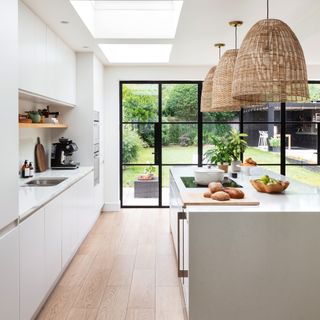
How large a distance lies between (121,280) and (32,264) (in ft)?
3.84

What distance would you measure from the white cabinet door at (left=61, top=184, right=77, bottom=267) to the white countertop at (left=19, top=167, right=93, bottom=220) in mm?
104

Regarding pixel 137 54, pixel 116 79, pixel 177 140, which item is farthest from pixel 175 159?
pixel 137 54

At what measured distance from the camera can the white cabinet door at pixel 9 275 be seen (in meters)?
2.19

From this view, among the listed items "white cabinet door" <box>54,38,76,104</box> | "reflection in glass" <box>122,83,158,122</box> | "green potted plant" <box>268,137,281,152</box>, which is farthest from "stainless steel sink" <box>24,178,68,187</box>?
"green potted plant" <box>268,137,281,152</box>

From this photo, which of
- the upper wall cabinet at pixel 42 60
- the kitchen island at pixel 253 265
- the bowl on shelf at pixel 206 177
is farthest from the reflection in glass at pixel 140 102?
the kitchen island at pixel 253 265

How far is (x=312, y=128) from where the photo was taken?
23.4ft

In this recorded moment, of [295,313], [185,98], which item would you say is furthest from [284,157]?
[295,313]

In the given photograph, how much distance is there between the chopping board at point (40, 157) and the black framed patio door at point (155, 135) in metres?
2.07

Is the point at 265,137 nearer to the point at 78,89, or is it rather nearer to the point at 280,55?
the point at 78,89

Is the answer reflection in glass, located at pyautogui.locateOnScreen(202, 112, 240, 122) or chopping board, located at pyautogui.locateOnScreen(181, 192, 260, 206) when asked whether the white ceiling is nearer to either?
reflection in glass, located at pyautogui.locateOnScreen(202, 112, 240, 122)

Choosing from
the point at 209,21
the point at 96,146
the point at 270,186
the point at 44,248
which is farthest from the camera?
the point at 96,146

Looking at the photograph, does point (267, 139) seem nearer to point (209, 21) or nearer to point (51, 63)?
point (209, 21)

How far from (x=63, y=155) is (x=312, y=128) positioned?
4.47 m

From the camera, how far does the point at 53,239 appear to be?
10.8 ft
